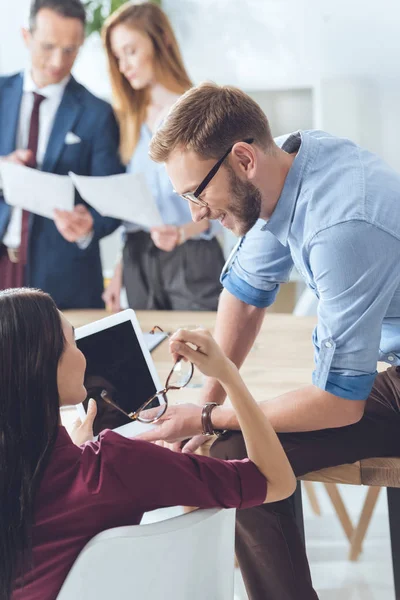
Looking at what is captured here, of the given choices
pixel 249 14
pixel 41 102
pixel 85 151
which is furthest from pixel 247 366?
pixel 249 14

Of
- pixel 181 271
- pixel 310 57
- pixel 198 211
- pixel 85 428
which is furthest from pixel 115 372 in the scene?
pixel 310 57

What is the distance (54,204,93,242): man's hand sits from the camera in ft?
9.18

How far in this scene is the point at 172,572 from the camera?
1.00 meters

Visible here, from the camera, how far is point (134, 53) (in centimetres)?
289

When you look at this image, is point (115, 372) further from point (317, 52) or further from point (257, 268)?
point (317, 52)

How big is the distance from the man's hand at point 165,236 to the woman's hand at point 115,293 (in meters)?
0.33

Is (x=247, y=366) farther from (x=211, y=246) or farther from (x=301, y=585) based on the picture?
(x=211, y=246)

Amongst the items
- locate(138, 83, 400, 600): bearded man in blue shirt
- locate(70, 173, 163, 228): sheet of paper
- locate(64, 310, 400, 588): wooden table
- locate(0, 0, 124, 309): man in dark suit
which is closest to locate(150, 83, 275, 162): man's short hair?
locate(138, 83, 400, 600): bearded man in blue shirt

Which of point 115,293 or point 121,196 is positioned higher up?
point 121,196

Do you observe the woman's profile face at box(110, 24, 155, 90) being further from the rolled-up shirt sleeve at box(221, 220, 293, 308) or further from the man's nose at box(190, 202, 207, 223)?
the man's nose at box(190, 202, 207, 223)

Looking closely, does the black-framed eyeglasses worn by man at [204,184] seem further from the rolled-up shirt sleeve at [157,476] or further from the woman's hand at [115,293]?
the woman's hand at [115,293]

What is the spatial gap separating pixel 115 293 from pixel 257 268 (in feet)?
4.61

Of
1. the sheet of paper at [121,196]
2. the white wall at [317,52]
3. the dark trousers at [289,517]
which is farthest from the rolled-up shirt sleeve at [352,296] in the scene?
the white wall at [317,52]

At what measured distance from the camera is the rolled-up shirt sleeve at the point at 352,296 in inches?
52.2
